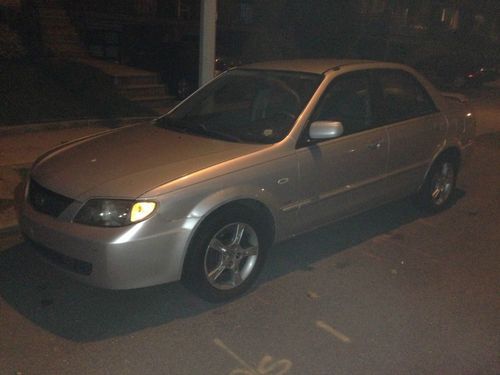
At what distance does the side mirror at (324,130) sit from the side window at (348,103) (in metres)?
0.24

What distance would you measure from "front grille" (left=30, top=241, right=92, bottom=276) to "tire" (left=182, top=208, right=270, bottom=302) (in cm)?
62

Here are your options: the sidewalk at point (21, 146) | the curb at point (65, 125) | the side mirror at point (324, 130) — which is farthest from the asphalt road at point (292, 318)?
the curb at point (65, 125)

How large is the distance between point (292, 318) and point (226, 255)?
624mm

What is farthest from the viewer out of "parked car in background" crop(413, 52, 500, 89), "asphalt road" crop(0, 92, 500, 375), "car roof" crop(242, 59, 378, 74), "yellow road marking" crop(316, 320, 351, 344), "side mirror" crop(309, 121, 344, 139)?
"parked car in background" crop(413, 52, 500, 89)

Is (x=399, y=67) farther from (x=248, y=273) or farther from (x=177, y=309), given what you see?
(x=177, y=309)

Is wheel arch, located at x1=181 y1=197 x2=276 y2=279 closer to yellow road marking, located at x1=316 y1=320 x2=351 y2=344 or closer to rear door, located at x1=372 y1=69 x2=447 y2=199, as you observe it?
yellow road marking, located at x1=316 y1=320 x2=351 y2=344

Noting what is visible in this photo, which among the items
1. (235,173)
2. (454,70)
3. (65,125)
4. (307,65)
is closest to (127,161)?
(235,173)

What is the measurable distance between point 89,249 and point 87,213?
23cm

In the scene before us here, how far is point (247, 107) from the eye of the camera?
474cm

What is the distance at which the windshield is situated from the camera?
4.21m

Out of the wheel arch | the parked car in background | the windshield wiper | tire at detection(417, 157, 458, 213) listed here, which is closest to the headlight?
the wheel arch

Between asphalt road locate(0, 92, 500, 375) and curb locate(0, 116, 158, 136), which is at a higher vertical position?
curb locate(0, 116, 158, 136)

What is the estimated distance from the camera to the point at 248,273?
12.9 ft

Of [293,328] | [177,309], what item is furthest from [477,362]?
[177,309]
